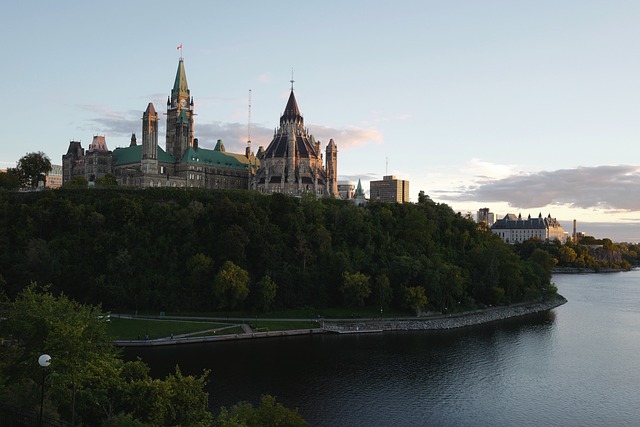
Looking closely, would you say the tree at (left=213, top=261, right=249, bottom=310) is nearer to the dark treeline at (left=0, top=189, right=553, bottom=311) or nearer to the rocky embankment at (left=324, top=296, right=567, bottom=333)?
the dark treeline at (left=0, top=189, right=553, bottom=311)

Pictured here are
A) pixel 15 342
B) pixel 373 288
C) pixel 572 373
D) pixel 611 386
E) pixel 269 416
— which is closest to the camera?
pixel 269 416

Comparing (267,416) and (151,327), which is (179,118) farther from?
(267,416)

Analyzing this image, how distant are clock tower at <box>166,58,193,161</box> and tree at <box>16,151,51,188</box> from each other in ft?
113

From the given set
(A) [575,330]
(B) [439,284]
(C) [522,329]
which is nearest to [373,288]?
(B) [439,284]

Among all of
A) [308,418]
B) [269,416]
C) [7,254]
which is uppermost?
[7,254]

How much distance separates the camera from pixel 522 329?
280 ft

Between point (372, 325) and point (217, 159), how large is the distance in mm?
89552

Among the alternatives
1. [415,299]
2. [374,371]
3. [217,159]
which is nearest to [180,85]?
[217,159]

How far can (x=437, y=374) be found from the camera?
59.4m

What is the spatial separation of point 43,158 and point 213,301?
66410 mm

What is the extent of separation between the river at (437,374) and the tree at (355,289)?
9.62 m

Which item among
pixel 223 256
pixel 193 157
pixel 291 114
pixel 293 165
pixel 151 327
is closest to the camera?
pixel 151 327

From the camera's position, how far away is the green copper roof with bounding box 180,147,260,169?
152 m

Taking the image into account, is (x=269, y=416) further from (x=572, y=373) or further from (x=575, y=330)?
(x=575, y=330)
